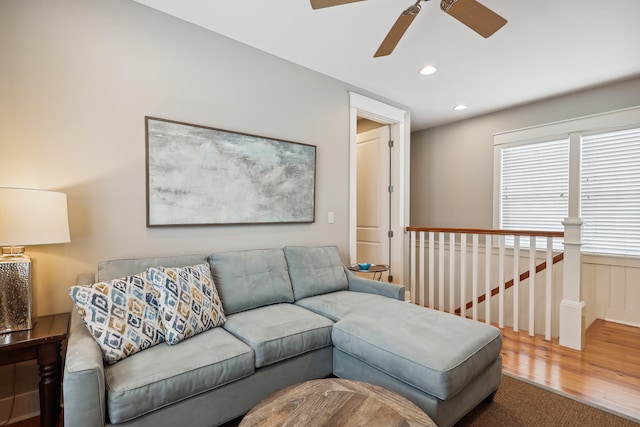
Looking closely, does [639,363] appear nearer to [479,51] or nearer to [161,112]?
[479,51]

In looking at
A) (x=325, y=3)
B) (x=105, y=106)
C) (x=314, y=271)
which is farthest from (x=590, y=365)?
(x=105, y=106)

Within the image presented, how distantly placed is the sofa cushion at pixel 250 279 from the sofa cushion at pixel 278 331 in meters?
0.10

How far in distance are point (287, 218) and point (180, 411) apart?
1723mm

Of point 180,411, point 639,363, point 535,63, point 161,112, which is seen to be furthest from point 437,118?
point 180,411

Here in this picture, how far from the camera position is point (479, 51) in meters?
2.76

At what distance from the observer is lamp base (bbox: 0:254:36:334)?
1.58 m

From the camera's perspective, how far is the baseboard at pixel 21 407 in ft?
5.83

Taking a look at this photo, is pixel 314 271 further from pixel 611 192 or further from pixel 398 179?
pixel 611 192

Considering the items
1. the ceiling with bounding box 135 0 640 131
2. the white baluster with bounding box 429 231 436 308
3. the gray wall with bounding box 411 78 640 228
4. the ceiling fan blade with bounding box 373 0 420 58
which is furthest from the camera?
the white baluster with bounding box 429 231 436 308

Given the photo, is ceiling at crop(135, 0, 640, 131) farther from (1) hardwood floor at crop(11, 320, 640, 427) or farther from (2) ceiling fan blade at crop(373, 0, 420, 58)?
(1) hardwood floor at crop(11, 320, 640, 427)

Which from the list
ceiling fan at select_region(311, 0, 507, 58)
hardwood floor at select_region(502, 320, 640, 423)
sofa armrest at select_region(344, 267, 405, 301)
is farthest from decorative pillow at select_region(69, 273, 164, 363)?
hardwood floor at select_region(502, 320, 640, 423)

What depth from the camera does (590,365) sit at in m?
2.50

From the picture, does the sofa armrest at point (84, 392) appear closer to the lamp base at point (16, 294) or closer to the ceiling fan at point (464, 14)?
the lamp base at point (16, 294)

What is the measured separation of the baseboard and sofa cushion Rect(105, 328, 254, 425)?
2.78 feet
